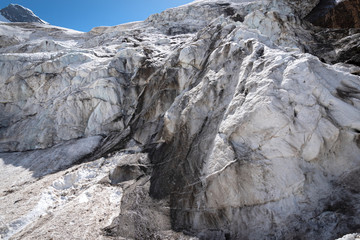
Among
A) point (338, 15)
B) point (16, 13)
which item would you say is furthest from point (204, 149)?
point (16, 13)

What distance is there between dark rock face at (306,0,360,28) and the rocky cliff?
4.37 meters

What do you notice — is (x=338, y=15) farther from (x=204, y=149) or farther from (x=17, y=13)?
(x=17, y=13)

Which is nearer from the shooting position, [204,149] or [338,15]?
[204,149]

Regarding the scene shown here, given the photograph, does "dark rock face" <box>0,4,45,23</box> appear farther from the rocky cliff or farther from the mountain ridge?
the rocky cliff

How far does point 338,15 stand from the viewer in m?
22.7

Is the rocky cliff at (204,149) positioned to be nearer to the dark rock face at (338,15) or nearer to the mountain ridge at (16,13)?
the dark rock face at (338,15)

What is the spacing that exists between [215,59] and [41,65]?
20.3 meters

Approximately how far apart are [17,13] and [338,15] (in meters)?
107

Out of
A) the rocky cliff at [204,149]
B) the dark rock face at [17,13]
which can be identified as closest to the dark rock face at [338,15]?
the rocky cliff at [204,149]

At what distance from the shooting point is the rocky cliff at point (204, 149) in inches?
260

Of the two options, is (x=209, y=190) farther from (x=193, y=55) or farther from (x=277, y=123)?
(x=193, y=55)

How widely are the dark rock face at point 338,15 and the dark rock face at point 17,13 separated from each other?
100 m

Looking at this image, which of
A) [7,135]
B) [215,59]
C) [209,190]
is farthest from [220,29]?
[7,135]

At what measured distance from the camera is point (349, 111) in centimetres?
697
